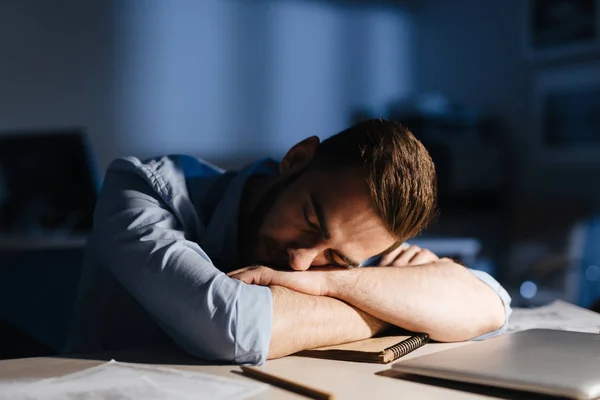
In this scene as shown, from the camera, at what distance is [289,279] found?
119 cm

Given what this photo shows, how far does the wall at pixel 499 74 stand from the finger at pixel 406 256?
2920 mm

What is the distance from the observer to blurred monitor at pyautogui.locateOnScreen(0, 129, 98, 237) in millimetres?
2824

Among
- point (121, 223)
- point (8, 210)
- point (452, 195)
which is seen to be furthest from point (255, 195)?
point (452, 195)

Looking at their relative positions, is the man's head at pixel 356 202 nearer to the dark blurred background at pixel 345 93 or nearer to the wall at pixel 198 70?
the dark blurred background at pixel 345 93

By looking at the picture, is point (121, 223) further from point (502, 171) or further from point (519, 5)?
point (519, 5)

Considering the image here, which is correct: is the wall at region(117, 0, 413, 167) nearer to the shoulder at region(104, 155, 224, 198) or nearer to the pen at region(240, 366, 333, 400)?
the shoulder at region(104, 155, 224, 198)

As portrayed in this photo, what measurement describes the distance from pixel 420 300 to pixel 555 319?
35cm

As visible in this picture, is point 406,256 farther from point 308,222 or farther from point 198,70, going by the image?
point 198,70

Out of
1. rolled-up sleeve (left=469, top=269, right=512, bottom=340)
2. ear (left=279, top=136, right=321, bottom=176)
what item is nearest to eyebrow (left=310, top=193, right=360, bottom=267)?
ear (left=279, top=136, right=321, bottom=176)

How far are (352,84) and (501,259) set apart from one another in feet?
5.03

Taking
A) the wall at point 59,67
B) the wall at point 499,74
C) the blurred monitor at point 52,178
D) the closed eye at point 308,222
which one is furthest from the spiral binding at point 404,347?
the wall at point 59,67

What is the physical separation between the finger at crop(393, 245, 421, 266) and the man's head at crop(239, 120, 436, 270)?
0.09 m

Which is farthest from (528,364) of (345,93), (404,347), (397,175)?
(345,93)

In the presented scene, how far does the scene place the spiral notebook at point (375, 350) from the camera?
1.07 metres
